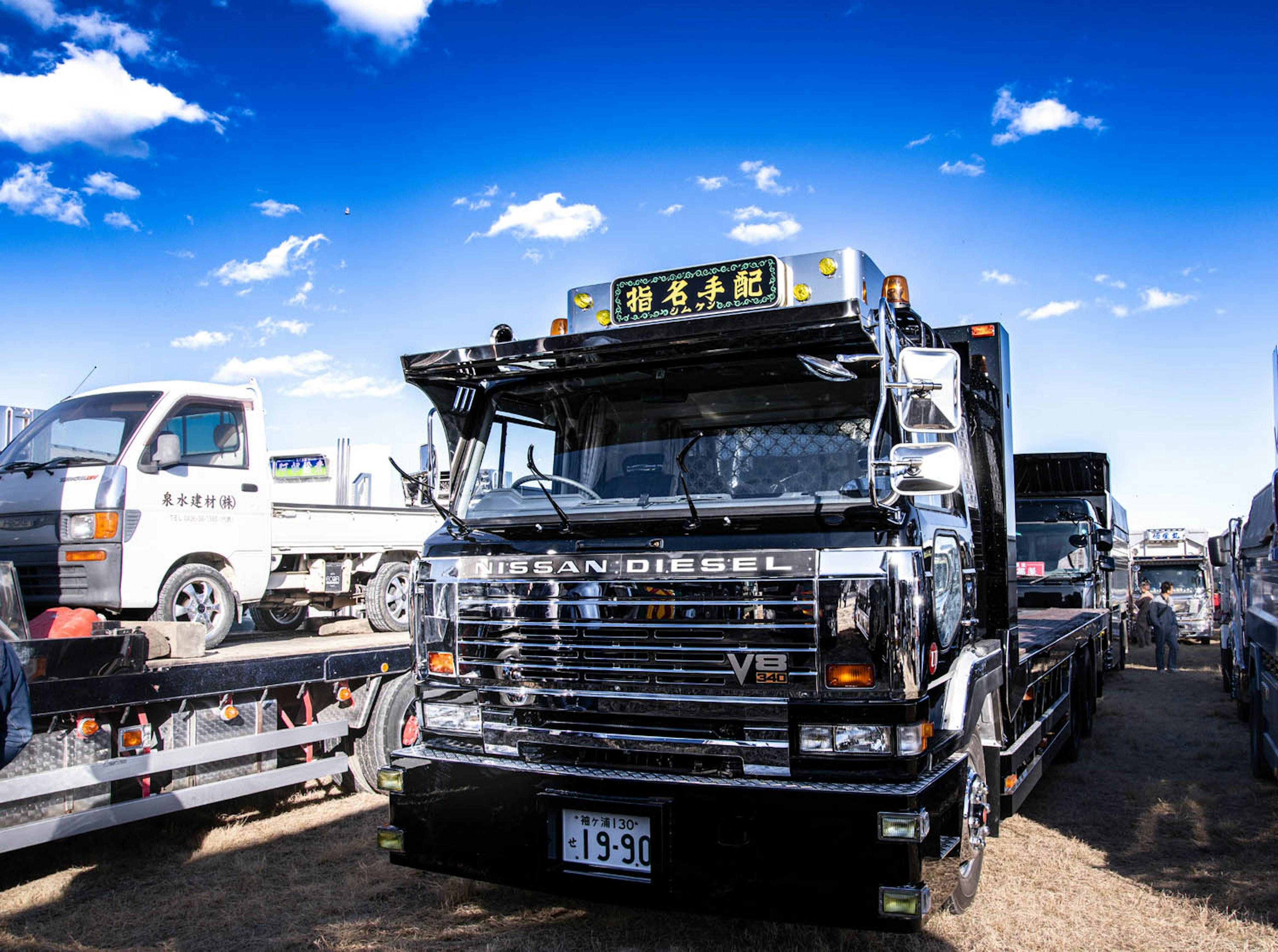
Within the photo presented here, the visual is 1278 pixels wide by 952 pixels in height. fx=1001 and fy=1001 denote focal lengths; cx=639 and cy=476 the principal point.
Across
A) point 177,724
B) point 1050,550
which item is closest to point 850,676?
point 177,724

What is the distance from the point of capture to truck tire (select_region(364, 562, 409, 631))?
39.0 ft

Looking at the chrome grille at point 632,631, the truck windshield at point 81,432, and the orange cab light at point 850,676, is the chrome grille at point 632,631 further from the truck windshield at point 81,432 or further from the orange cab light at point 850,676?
the truck windshield at point 81,432

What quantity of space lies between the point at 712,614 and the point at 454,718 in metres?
1.31

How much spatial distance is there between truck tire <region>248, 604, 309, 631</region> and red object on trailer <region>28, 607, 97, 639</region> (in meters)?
6.44

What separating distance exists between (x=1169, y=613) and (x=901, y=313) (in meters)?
14.1

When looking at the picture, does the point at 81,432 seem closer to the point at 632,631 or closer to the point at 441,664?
the point at 441,664

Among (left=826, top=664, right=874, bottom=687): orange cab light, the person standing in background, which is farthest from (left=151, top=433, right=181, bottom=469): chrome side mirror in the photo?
the person standing in background

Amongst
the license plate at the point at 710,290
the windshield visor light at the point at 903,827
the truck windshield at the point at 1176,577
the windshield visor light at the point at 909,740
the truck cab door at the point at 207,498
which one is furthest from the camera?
the truck windshield at the point at 1176,577

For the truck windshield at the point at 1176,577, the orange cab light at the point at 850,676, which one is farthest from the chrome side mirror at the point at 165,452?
the truck windshield at the point at 1176,577

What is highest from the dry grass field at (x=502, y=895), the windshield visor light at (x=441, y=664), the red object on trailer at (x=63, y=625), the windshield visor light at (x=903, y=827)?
the red object on trailer at (x=63, y=625)

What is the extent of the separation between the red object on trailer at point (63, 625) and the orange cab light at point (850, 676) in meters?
3.91

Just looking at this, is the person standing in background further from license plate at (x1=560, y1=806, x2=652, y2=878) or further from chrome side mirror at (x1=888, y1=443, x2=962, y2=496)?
license plate at (x1=560, y1=806, x2=652, y2=878)

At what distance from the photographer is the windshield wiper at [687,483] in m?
3.90

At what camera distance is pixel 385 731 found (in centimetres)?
640
